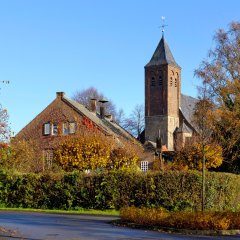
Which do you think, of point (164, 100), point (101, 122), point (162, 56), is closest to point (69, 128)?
point (101, 122)

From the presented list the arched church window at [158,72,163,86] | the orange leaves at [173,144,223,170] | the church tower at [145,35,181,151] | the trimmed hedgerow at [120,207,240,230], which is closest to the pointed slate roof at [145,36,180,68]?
the church tower at [145,35,181,151]

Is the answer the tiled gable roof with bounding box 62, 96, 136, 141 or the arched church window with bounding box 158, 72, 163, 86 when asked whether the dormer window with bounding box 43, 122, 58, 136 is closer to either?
the tiled gable roof with bounding box 62, 96, 136, 141

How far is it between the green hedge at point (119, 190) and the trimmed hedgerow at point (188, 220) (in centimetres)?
939

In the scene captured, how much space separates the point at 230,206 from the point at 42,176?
40.4 ft

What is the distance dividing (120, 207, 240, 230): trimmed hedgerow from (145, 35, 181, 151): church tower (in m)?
55.9

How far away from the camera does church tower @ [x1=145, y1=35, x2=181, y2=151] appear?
7806cm

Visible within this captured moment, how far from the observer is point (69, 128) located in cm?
5938

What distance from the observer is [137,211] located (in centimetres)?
2150

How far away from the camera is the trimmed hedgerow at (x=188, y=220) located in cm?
1897

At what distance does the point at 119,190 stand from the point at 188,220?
41.6ft

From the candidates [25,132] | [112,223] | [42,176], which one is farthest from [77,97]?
[112,223]

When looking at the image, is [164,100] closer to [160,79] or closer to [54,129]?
[160,79]

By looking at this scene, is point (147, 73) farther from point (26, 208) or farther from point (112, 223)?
point (112, 223)

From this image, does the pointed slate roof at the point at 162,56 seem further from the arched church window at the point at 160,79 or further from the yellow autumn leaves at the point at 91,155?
the yellow autumn leaves at the point at 91,155
